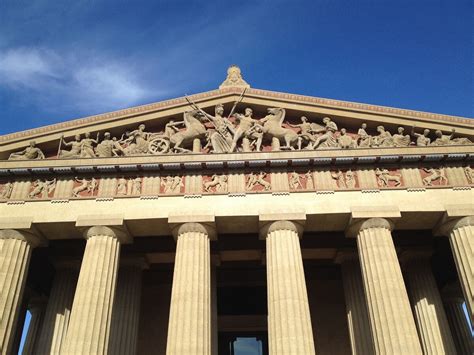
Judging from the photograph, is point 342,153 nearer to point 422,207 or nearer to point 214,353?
point 422,207

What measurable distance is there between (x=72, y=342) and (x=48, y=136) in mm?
9034

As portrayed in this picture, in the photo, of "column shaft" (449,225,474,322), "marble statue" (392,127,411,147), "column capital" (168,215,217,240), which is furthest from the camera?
"marble statue" (392,127,411,147)

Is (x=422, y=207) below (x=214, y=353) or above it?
above

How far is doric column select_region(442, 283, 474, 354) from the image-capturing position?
22125mm

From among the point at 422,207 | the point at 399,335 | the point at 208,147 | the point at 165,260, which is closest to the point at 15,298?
the point at 165,260

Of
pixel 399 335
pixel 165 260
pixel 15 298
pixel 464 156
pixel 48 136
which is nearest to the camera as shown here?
pixel 399 335

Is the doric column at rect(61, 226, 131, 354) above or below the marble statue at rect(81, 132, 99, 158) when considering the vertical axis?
below

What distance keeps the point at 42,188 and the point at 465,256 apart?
16.4m

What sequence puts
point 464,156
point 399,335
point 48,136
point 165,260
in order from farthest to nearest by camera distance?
point 165,260 → point 48,136 → point 464,156 → point 399,335

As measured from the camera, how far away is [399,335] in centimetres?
1512

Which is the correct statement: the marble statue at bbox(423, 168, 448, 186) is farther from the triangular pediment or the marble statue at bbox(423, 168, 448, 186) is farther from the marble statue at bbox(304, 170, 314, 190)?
the marble statue at bbox(304, 170, 314, 190)

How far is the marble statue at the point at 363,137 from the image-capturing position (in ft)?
64.3

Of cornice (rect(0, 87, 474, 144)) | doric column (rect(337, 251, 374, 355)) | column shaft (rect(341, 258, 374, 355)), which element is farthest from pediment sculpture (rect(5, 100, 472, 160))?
column shaft (rect(341, 258, 374, 355))

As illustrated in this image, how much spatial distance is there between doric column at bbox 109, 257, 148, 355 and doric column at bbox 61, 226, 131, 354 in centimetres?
253
